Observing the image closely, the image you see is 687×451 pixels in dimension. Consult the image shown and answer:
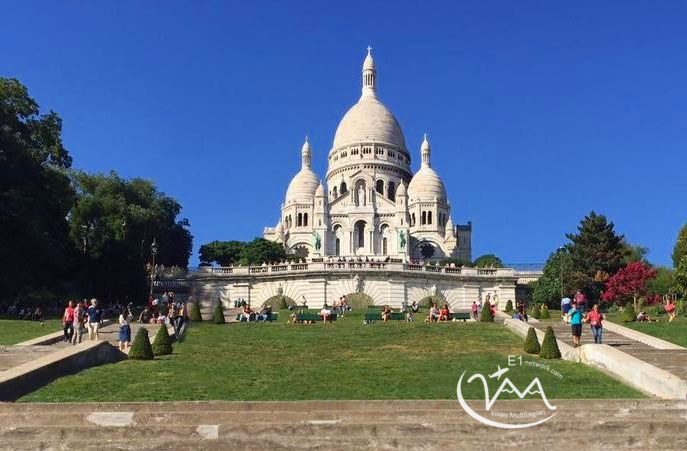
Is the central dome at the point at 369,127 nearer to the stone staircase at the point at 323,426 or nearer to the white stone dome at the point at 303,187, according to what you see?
the white stone dome at the point at 303,187

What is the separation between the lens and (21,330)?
933 inches

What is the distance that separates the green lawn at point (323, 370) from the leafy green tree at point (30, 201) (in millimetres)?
14101

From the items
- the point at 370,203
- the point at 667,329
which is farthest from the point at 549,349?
the point at 370,203

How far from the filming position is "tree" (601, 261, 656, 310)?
42.9m

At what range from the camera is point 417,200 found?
97.0 metres

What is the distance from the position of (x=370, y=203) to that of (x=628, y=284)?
169 feet

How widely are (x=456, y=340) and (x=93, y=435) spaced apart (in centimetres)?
1340

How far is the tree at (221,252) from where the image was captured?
254 feet

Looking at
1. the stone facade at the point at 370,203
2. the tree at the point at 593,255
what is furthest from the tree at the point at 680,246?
the stone facade at the point at 370,203

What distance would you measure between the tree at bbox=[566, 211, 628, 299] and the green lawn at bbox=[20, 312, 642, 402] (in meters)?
25.4

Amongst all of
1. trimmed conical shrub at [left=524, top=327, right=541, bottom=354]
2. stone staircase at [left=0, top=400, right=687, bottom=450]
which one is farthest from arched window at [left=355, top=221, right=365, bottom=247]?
stone staircase at [left=0, top=400, right=687, bottom=450]

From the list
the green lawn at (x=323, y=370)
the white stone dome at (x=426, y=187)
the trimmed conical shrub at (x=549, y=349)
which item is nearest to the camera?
the green lawn at (x=323, y=370)

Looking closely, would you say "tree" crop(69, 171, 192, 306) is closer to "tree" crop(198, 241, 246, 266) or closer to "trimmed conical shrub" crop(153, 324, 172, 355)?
"tree" crop(198, 241, 246, 266)

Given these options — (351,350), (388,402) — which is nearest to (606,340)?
(351,350)
